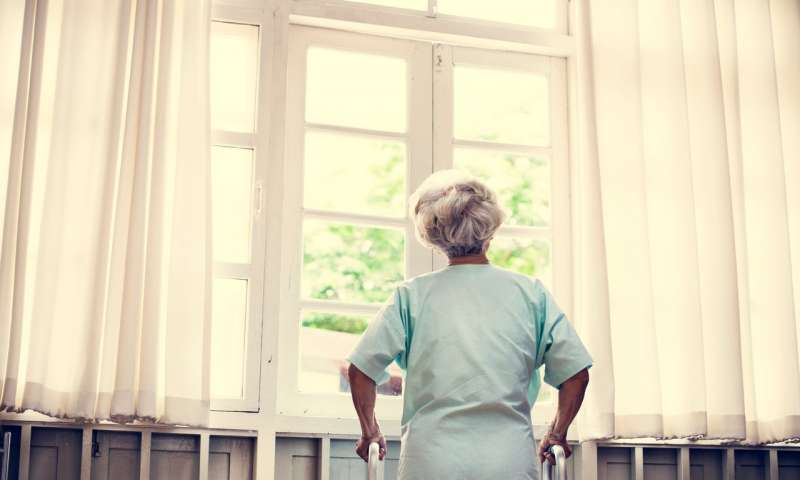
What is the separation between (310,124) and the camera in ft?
11.5

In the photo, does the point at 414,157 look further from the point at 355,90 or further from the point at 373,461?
the point at 373,461

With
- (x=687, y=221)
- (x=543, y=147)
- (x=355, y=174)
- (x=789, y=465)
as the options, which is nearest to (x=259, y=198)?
(x=355, y=174)

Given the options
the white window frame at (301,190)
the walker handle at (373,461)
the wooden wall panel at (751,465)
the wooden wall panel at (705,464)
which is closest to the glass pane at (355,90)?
the white window frame at (301,190)

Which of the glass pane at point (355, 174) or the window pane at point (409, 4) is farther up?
the window pane at point (409, 4)

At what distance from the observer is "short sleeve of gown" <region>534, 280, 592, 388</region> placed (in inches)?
101

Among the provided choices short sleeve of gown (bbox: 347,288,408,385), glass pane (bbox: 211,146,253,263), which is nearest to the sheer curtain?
short sleeve of gown (bbox: 347,288,408,385)

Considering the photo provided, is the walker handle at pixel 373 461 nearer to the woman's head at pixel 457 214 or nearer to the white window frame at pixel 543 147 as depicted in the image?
the woman's head at pixel 457 214

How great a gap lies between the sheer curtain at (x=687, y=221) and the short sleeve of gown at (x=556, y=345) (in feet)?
2.54

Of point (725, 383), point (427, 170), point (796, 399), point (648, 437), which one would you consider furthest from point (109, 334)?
point (796, 399)

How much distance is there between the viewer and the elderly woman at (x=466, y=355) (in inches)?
95.0

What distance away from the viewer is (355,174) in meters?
3.54

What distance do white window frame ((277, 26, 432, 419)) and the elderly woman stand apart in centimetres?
82

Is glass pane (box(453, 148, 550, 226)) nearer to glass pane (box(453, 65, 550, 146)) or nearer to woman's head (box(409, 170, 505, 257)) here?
glass pane (box(453, 65, 550, 146))

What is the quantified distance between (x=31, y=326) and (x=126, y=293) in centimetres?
28
